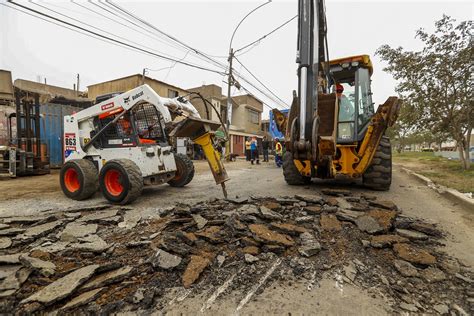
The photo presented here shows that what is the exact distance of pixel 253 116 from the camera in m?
32.1

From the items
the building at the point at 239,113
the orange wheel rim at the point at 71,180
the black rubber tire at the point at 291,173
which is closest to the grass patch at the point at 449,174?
the black rubber tire at the point at 291,173

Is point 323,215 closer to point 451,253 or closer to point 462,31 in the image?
point 451,253

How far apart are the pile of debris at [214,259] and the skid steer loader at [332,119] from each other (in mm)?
1021

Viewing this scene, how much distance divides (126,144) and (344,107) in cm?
493

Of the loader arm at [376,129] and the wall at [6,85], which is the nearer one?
the loader arm at [376,129]

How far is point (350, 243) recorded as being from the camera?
2646mm

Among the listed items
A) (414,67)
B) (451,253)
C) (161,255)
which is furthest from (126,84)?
(451,253)

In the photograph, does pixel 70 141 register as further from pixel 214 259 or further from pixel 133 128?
pixel 214 259

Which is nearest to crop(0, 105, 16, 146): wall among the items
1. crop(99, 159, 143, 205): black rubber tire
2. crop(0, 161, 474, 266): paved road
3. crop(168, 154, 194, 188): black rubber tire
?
crop(0, 161, 474, 266): paved road

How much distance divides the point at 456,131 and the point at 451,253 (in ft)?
38.6

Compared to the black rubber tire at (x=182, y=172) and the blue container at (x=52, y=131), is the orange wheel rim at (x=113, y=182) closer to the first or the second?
the black rubber tire at (x=182, y=172)

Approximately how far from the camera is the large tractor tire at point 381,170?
523 cm

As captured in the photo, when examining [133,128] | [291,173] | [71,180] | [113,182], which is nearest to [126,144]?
[133,128]

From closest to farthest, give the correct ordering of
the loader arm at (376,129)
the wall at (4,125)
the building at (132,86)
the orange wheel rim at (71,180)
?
the loader arm at (376,129)
the orange wheel rim at (71,180)
the wall at (4,125)
the building at (132,86)
